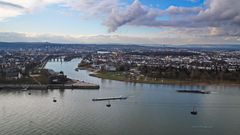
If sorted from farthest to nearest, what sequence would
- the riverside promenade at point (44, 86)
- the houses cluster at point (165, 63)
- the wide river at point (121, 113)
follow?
the houses cluster at point (165, 63), the riverside promenade at point (44, 86), the wide river at point (121, 113)

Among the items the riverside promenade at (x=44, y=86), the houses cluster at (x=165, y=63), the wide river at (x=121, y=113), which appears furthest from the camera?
the houses cluster at (x=165, y=63)

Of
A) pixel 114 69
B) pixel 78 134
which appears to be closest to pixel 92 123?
pixel 78 134

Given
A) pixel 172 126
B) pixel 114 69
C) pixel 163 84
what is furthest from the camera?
pixel 114 69

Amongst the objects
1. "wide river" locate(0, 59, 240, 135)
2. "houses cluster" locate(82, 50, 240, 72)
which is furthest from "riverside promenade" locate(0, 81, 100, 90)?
"houses cluster" locate(82, 50, 240, 72)

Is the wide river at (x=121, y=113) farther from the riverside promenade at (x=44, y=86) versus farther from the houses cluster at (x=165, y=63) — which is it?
the houses cluster at (x=165, y=63)

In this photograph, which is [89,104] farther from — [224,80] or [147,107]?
[224,80]

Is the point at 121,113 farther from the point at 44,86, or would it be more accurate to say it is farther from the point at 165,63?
the point at 165,63

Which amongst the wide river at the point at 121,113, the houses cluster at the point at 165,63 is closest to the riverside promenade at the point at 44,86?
the wide river at the point at 121,113

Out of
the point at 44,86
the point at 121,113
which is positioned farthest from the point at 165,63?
the point at 121,113
